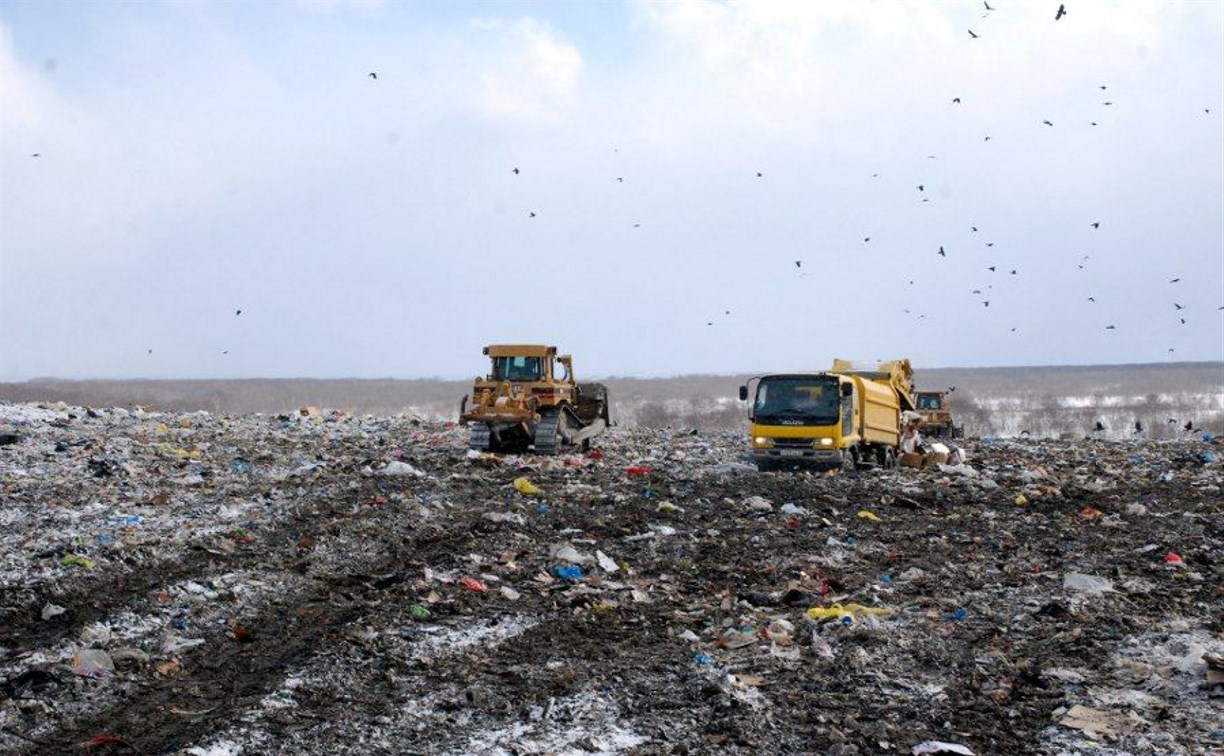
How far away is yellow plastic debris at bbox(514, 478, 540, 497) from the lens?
510 inches

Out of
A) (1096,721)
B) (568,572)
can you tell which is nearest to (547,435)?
(568,572)

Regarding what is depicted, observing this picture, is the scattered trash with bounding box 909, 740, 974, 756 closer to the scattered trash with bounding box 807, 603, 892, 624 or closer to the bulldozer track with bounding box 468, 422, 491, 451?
the scattered trash with bounding box 807, 603, 892, 624

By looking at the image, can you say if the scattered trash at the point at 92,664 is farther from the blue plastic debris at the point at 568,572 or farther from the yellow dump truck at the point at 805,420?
the yellow dump truck at the point at 805,420

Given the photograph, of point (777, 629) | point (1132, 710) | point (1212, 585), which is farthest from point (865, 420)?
point (1132, 710)

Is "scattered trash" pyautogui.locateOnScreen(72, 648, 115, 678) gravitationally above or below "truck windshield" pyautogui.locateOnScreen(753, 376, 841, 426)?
below

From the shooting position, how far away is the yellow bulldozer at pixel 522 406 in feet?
56.8

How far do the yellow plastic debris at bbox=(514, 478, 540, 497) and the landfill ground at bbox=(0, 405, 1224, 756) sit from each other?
0.04 meters

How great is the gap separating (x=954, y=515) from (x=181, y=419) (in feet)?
46.7

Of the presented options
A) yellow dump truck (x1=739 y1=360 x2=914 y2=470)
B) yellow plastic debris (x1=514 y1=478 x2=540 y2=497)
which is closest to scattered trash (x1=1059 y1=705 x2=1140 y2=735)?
yellow plastic debris (x1=514 y1=478 x2=540 y2=497)

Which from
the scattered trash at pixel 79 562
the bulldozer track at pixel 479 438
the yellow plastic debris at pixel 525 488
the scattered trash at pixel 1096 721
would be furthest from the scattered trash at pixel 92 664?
the bulldozer track at pixel 479 438

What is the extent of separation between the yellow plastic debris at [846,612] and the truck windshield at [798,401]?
8.95 metres

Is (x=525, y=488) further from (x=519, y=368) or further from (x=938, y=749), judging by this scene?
(x=938, y=749)

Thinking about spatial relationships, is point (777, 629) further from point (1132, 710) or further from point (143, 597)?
A: point (143, 597)

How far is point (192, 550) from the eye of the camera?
9.48 meters
